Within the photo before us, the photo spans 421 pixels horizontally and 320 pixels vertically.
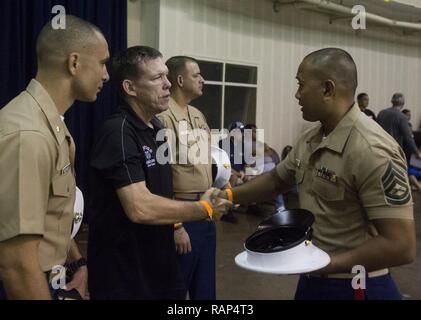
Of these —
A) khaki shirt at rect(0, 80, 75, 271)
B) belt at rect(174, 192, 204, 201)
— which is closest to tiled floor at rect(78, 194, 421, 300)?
belt at rect(174, 192, 204, 201)

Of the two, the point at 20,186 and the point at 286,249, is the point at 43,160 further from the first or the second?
the point at 286,249

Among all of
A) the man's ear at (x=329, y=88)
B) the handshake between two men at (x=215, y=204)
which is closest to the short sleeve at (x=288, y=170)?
the handshake between two men at (x=215, y=204)

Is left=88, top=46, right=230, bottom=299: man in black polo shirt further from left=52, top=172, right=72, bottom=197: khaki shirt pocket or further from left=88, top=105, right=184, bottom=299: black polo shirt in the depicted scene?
left=52, top=172, right=72, bottom=197: khaki shirt pocket

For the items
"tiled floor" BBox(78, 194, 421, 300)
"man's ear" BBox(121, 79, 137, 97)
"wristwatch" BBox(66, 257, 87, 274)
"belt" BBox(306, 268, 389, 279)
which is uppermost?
"man's ear" BBox(121, 79, 137, 97)

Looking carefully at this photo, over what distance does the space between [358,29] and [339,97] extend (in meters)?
7.21

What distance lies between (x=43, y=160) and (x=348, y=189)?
3.07ft

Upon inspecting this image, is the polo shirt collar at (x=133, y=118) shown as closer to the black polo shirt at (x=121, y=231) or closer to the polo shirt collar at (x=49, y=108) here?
the black polo shirt at (x=121, y=231)

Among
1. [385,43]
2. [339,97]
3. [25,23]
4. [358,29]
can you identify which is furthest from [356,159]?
[385,43]

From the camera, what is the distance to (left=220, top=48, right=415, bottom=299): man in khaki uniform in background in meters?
1.43

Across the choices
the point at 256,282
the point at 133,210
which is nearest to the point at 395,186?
the point at 133,210

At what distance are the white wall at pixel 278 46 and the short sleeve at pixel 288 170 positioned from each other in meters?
4.03

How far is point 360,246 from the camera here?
4.79 ft

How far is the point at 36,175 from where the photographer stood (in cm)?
121

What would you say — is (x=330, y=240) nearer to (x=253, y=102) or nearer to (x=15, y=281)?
(x=15, y=281)
